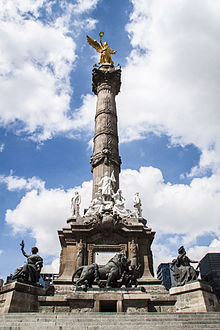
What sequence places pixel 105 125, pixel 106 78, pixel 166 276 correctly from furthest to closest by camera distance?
pixel 166 276, pixel 106 78, pixel 105 125

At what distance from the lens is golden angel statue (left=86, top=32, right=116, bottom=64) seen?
26.4 metres

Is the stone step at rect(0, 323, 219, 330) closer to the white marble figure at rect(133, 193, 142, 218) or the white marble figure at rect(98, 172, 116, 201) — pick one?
the white marble figure at rect(133, 193, 142, 218)

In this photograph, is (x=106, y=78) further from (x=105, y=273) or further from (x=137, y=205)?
(x=105, y=273)

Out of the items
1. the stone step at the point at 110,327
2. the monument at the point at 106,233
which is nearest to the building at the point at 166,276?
the monument at the point at 106,233

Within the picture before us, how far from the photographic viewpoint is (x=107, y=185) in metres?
17.1

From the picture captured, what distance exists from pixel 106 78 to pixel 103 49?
4682 mm

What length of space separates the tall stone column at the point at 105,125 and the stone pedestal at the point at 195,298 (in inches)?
326

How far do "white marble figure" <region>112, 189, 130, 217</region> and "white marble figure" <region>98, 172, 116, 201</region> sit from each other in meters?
0.36

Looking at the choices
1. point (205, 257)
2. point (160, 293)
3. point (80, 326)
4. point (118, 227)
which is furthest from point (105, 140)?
point (205, 257)

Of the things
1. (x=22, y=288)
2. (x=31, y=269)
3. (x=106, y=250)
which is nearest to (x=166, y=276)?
(x=106, y=250)

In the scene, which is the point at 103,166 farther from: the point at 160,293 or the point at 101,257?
the point at 160,293

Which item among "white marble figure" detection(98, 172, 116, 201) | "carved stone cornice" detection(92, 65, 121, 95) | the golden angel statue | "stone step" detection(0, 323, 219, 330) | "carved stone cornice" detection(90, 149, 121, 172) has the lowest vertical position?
"stone step" detection(0, 323, 219, 330)

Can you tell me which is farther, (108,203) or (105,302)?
(108,203)

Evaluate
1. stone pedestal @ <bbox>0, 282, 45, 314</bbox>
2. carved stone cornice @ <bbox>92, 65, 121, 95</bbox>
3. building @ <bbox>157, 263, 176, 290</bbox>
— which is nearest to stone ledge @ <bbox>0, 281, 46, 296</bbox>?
stone pedestal @ <bbox>0, 282, 45, 314</bbox>
